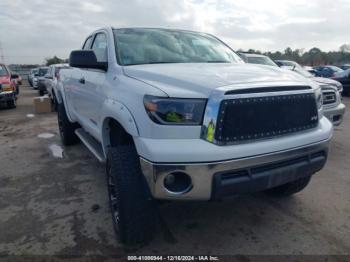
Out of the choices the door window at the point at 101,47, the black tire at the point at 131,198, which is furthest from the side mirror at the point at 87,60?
the black tire at the point at 131,198

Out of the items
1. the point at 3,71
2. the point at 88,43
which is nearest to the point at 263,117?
the point at 88,43

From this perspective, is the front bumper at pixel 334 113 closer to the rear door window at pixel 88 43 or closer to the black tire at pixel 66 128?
the rear door window at pixel 88 43

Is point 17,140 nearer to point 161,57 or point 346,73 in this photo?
point 161,57

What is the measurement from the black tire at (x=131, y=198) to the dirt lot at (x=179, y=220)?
9.3 inches

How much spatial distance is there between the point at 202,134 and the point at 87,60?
1.59 metres

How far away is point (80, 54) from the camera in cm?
327

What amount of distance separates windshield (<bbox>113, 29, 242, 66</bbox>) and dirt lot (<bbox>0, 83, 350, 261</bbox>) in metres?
1.55

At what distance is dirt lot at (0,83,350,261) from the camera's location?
9.10 ft

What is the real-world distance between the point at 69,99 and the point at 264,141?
3.68 metres

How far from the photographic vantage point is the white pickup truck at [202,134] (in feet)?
7.39

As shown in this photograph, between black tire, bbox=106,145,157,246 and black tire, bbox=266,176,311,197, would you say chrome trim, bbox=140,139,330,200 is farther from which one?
black tire, bbox=266,176,311,197

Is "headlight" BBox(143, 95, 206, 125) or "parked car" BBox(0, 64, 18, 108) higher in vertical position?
"headlight" BBox(143, 95, 206, 125)

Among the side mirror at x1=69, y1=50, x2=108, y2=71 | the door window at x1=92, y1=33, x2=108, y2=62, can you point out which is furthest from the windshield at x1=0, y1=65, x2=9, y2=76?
the side mirror at x1=69, y1=50, x2=108, y2=71

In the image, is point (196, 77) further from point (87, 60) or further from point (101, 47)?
point (101, 47)
